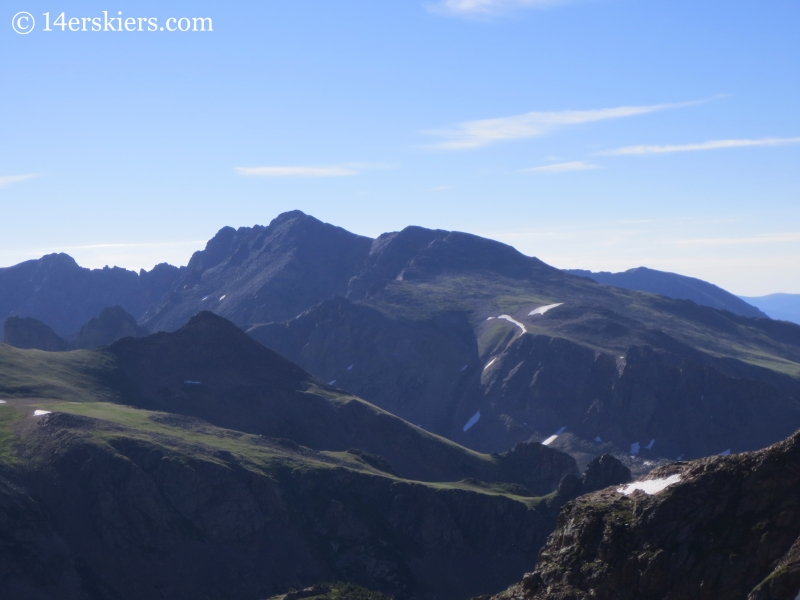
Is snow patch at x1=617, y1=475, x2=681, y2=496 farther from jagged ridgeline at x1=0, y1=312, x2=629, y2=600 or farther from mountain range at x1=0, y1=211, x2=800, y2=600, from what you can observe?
jagged ridgeline at x1=0, y1=312, x2=629, y2=600

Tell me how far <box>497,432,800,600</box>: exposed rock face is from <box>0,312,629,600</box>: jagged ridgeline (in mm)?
62704

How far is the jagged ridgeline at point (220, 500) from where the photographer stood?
306 ft

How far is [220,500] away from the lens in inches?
4149

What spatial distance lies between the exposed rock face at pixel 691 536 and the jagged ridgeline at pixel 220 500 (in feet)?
206

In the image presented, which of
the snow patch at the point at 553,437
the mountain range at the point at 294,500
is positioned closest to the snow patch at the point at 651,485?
the mountain range at the point at 294,500

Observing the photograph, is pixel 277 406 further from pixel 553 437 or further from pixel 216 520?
pixel 553 437

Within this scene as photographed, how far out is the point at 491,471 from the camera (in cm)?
14888

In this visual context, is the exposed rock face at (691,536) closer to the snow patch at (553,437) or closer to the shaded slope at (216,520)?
the shaded slope at (216,520)

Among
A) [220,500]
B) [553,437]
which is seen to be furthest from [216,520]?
[553,437]

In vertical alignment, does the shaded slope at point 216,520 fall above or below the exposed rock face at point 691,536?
below

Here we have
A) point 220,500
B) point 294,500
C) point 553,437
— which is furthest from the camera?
point 553,437

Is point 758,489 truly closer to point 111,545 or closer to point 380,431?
point 111,545

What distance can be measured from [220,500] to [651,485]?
7446 cm

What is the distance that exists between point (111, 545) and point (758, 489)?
7700 centimetres
